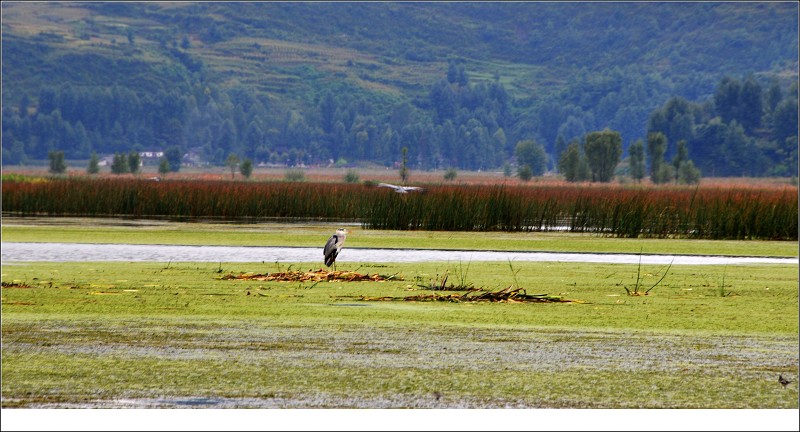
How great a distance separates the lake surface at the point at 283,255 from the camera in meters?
22.0

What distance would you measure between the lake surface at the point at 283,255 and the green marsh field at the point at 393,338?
6.06ft

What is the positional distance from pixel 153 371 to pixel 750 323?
636 cm

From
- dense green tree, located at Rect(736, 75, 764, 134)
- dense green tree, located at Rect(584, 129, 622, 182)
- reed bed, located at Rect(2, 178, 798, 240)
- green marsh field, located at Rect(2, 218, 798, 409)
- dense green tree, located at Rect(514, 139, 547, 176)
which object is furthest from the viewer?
dense green tree, located at Rect(736, 75, 764, 134)

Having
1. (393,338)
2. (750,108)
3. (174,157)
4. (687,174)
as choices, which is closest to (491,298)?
(393,338)

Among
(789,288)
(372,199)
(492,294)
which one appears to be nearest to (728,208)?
(372,199)

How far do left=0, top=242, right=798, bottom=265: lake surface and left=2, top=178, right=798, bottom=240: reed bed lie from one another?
7286 mm

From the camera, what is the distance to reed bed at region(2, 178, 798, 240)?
31500 mm

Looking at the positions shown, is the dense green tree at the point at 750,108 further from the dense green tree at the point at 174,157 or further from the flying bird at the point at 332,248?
the flying bird at the point at 332,248

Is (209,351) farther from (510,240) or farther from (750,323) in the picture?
(510,240)

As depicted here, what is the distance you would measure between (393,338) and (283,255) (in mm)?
12571

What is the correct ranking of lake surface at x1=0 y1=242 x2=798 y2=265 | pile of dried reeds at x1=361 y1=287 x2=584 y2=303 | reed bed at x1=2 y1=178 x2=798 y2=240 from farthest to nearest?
1. reed bed at x1=2 y1=178 x2=798 y2=240
2. lake surface at x1=0 y1=242 x2=798 y2=265
3. pile of dried reeds at x1=361 y1=287 x2=584 y2=303

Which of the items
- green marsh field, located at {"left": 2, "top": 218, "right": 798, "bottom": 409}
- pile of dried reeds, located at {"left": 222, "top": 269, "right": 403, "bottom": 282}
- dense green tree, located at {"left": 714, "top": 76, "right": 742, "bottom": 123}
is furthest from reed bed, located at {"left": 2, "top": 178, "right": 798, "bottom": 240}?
dense green tree, located at {"left": 714, "top": 76, "right": 742, "bottom": 123}

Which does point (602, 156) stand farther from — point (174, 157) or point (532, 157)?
point (174, 157)

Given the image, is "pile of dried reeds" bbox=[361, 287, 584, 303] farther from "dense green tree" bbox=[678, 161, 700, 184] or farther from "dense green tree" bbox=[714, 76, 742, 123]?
"dense green tree" bbox=[714, 76, 742, 123]
